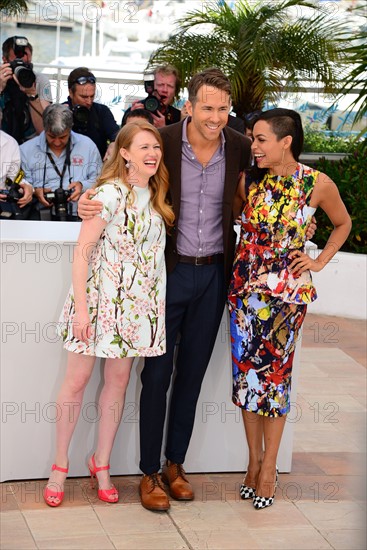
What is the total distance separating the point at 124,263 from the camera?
406cm

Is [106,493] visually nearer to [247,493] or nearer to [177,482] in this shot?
[177,482]

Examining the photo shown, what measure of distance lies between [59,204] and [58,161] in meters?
0.44

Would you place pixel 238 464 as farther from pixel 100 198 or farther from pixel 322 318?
pixel 322 318

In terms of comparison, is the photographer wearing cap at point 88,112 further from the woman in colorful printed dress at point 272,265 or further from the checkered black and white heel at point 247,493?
the checkered black and white heel at point 247,493

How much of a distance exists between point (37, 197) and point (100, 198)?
211 centimetres

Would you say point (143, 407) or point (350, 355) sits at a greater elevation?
point (143, 407)

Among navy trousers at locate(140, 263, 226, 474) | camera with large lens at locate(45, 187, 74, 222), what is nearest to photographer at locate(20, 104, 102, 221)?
camera with large lens at locate(45, 187, 74, 222)

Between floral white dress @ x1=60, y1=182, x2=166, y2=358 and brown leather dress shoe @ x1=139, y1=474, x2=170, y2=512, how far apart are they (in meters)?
0.61

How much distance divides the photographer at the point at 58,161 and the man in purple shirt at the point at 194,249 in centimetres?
188

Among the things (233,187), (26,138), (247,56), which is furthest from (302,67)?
(233,187)

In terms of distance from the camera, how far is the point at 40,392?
173 inches

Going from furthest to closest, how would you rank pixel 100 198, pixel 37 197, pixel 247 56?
pixel 247 56
pixel 37 197
pixel 100 198

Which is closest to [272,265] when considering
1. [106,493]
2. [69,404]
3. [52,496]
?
[69,404]

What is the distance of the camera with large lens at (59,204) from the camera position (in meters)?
5.87
